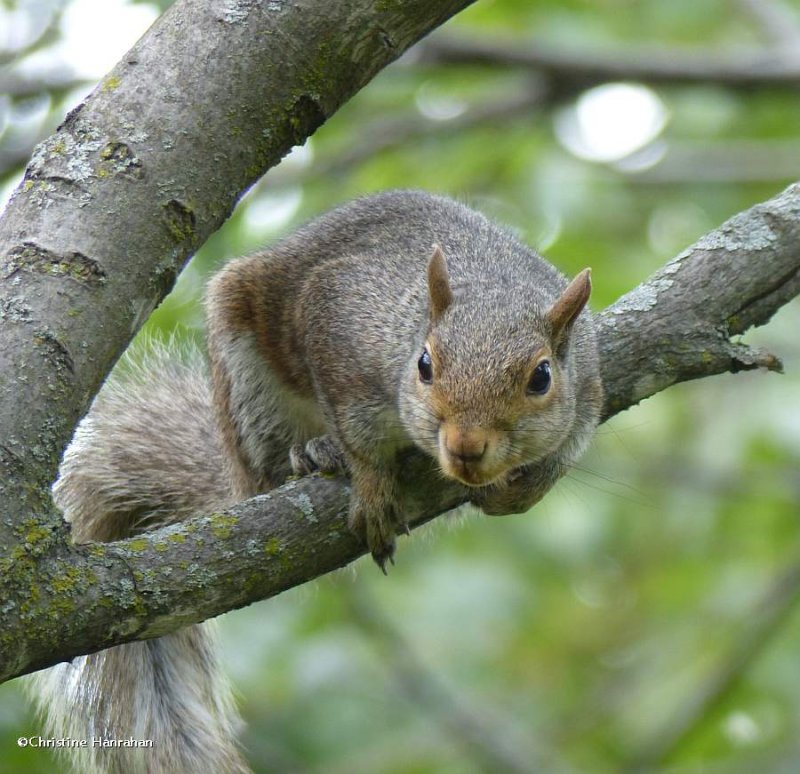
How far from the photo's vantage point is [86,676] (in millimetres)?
3084

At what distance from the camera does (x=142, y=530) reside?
3.35 meters

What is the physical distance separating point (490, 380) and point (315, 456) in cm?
63

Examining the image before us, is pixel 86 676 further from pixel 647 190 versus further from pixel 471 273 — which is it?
pixel 647 190

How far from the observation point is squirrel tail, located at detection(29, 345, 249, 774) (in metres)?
3.01

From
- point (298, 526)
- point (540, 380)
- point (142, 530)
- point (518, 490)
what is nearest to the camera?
point (298, 526)

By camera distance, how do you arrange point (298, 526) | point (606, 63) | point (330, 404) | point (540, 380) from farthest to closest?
point (606, 63), point (330, 404), point (540, 380), point (298, 526)

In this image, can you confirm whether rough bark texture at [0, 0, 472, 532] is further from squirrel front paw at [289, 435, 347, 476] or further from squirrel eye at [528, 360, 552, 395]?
squirrel front paw at [289, 435, 347, 476]

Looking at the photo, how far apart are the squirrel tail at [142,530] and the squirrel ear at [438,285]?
2.76ft

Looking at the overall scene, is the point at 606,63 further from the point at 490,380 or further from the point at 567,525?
the point at 490,380

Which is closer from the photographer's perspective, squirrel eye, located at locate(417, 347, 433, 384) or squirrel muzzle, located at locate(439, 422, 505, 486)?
squirrel muzzle, located at locate(439, 422, 505, 486)

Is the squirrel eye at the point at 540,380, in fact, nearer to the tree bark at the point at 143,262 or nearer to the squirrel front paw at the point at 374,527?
the squirrel front paw at the point at 374,527

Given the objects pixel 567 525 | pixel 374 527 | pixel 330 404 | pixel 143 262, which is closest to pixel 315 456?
pixel 330 404

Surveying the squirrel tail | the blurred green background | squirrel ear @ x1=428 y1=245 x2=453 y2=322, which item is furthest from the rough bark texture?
the blurred green background

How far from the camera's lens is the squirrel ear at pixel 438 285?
270cm
